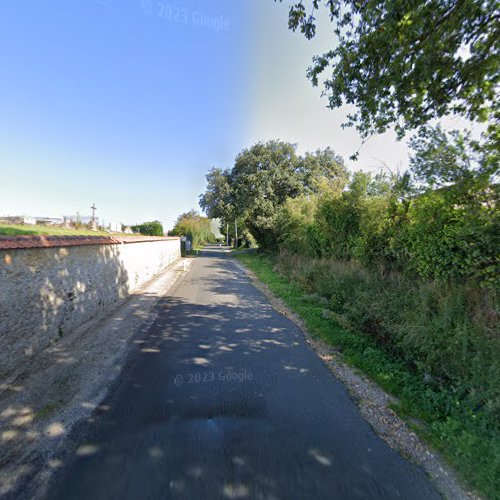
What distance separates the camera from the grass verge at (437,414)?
7.36 ft

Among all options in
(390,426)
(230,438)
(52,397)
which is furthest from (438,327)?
(52,397)

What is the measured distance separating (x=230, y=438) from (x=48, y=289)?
4.53 metres

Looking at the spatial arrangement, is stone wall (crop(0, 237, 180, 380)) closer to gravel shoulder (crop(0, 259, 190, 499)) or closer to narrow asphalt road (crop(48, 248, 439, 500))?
gravel shoulder (crop(0, 259, 190, 499))

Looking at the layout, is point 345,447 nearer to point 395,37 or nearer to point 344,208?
point 395,37

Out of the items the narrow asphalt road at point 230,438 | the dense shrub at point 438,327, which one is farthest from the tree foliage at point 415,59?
the narrow asphalt road at point 230,438

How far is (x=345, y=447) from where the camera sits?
2555 mm

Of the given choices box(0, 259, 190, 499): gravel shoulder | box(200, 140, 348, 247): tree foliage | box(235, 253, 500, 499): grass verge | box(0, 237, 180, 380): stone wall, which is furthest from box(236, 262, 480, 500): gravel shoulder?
box(200, 140, 348, 247): tree foliage

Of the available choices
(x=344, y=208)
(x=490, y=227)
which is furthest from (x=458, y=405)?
(x=344, y=208)

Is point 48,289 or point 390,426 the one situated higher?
point 48,289

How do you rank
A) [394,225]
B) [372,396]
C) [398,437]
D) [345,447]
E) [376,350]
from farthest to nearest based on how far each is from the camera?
[394,225]
[376,350]
[372,396]
[398,437]
[345,447]

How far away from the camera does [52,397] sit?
3232 millimetres

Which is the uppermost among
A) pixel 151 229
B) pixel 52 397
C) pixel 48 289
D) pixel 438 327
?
pixel 151 229

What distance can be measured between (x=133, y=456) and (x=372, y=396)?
9.95 feet

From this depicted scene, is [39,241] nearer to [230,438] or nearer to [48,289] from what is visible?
[48,289]
